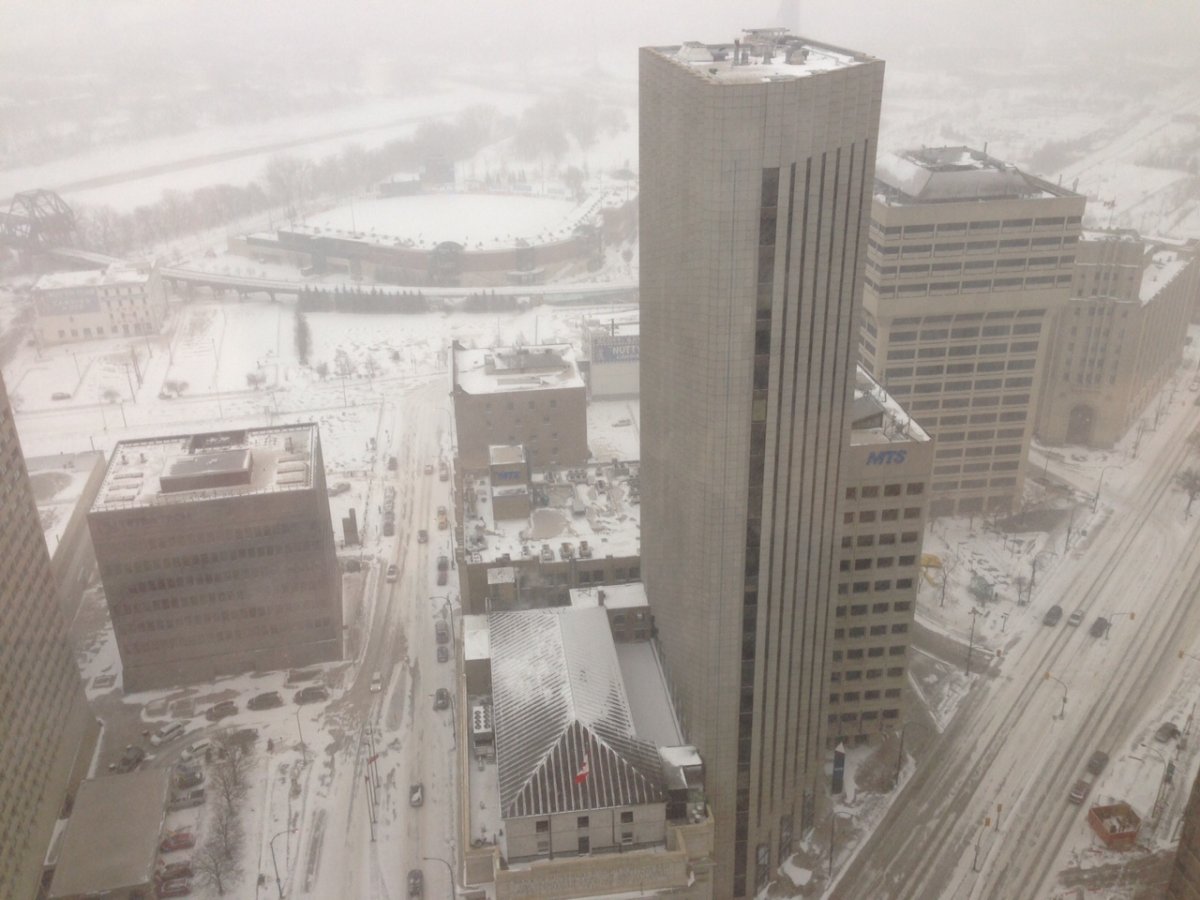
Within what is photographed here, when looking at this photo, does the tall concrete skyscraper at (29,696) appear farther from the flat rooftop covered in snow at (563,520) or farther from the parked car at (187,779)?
the flat rooftop covered in snow at (563,520)

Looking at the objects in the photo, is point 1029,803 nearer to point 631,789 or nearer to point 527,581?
point 631,789

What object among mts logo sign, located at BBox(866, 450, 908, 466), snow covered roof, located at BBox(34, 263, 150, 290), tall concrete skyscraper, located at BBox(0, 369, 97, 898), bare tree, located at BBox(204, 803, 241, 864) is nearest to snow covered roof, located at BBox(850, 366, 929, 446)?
mts logo sign, located at BBox(866, 450, 908, 466)

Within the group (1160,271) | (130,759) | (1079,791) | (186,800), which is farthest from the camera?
(1160,271)

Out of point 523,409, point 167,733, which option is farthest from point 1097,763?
point 167,733

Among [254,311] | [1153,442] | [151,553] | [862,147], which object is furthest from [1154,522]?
[254,311]

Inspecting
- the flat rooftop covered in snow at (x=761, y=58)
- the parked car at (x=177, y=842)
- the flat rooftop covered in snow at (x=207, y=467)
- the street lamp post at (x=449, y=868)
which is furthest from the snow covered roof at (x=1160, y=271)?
the parked car at (x=177, y=842)

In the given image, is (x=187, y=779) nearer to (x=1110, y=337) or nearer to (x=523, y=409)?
(x=523, y=409)

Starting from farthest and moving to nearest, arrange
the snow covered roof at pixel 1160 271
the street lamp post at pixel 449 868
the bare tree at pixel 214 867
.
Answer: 1. the snow covered roof at pixel 1160 271
2. the bare tree at pixel 214 867
3. the street lamp post at pixel 449 868
